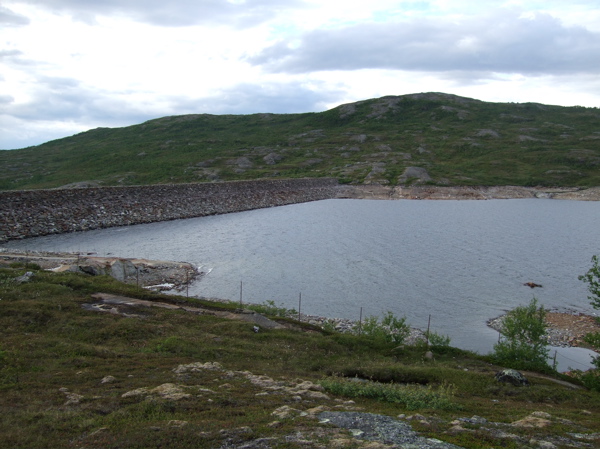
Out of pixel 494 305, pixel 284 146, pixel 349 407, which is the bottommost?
pixel 494 305

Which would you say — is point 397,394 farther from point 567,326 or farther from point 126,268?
point 126,268

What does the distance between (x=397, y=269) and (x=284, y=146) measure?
14088cm

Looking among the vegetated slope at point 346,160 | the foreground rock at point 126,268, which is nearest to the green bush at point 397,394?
the foreground rock at point 126,268

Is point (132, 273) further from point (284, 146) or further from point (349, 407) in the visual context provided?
point (284, 146)

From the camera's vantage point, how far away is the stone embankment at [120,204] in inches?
2608

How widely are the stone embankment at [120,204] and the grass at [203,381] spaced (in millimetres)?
39396

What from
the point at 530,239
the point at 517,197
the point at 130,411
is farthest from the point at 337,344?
the point at 517,197

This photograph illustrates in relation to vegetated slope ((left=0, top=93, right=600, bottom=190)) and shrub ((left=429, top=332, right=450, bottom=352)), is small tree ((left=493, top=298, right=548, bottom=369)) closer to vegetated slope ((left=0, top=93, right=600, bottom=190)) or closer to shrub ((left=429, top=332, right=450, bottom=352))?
shrub ((left=429, top=332, right=450, bottom=352))

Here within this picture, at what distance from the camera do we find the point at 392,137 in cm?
19375

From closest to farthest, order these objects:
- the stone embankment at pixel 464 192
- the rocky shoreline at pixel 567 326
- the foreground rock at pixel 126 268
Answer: the rocky shoreline at pixel 567 326
the foreground rock at pixel 126 268
the stone embankment at pixel 464 192

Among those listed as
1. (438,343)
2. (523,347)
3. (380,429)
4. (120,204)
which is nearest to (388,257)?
(438,343)

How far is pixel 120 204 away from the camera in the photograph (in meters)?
80.3

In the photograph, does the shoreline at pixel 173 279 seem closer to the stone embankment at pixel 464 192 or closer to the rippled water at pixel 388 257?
the rippled water at pixel 388 257

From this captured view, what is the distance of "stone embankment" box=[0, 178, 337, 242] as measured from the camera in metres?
66.2
